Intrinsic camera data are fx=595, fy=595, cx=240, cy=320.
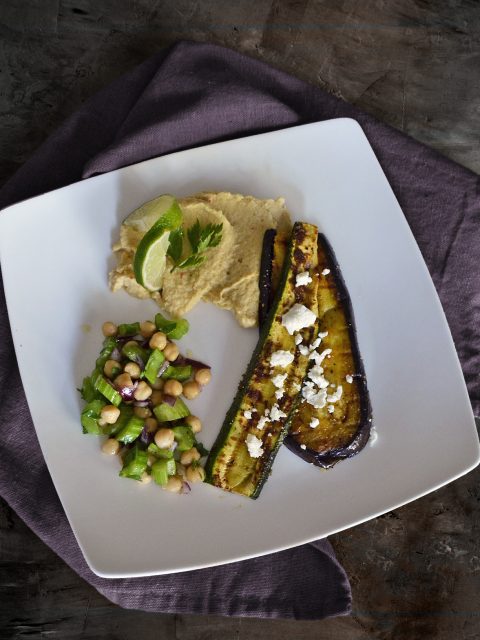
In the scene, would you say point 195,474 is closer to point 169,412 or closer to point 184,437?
point 184,437

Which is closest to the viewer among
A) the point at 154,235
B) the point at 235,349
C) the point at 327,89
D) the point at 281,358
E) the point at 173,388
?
the point at 154,235

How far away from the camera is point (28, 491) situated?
3947 mm

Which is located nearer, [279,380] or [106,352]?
[279,380]

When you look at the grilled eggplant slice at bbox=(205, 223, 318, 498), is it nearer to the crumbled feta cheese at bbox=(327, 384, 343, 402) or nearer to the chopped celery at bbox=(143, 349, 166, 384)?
the crumbled feta cheese at bbox=(327, 384, 343, 402)

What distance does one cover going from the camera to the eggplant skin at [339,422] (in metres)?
3.76

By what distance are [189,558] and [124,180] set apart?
8.14 ft

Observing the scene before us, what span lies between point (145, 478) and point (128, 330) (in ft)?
3.09

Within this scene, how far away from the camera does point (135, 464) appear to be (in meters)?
3.64

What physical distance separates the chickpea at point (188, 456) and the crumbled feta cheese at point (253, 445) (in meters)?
0.35

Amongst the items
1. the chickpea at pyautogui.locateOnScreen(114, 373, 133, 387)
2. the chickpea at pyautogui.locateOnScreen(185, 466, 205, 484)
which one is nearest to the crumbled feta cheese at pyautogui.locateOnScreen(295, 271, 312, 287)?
the chickpea at pyautogui.locateOnScreen(114, 373, 133, 387)

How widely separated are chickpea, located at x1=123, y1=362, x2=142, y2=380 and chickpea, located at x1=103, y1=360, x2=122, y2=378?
0.06m

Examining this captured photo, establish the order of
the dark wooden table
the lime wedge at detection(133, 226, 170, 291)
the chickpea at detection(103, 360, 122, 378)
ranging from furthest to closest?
1. the dark wooden table
2. the chickpea at detection(103, 360, 122, 378)
3. the lime wedge at detection(133, 226, 170, 291)

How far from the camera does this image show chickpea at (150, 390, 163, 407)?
12.4ft

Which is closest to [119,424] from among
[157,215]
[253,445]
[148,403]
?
[148,403]
